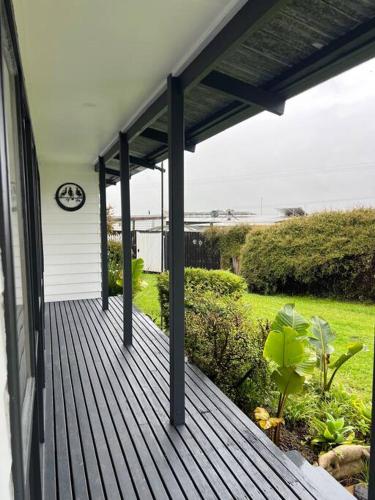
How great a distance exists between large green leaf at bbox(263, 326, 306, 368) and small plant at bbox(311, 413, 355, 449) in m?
0.64

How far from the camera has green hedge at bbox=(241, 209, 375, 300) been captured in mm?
7051

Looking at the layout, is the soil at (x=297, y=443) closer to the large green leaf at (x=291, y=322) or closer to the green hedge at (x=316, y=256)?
the large green leaf at (x=291, y=322)

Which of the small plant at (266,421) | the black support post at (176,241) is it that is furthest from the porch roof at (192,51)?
the small plant at (266,421)

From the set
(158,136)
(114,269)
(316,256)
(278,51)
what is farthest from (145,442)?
(114,269)

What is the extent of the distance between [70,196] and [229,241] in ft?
17.2

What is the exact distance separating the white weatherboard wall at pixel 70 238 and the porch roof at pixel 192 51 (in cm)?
346

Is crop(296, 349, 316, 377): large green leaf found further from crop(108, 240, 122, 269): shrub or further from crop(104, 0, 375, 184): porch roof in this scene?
crop(108, 240, 122, 269): shrub

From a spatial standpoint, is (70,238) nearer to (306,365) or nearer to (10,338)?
(306,365)

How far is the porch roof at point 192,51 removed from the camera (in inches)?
67.3

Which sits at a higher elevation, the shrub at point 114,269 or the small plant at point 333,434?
the shrub at point 114,269

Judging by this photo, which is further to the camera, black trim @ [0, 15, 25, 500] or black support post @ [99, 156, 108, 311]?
black support post @ [99, 156, 108, 311]

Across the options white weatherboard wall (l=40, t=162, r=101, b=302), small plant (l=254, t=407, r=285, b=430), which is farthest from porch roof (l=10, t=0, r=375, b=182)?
white weatherboard wall (l=40, t=162, r=101, b=302)

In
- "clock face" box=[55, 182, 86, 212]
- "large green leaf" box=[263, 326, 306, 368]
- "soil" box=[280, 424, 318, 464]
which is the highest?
"clock face" box=[55, 182, 86, 212]

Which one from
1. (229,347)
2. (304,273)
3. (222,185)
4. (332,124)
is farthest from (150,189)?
(229,347)
